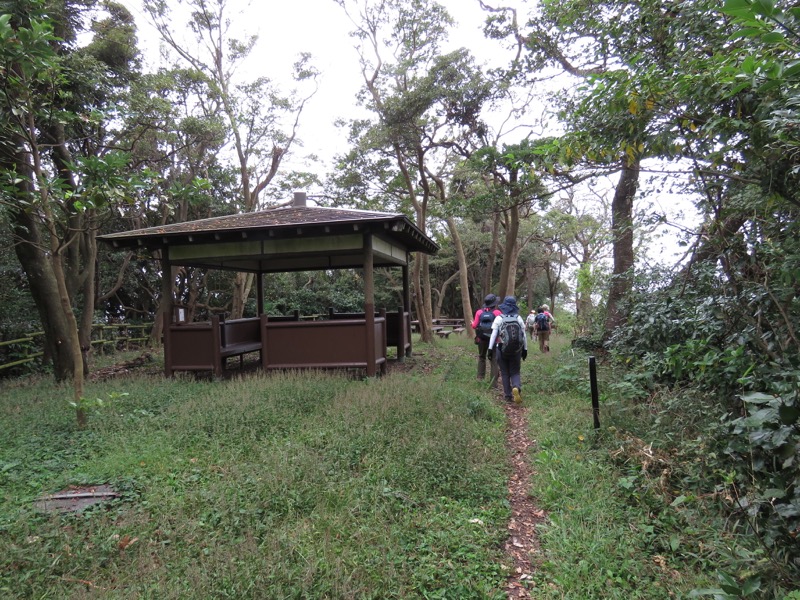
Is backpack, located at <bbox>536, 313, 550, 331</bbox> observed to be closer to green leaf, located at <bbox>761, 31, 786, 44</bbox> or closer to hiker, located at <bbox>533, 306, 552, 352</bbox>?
hiker, located at <bbox>533, 306, 552, 352</bbox>

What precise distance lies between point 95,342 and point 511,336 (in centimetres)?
1316

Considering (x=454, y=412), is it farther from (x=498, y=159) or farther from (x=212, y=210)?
(x=212, y=210)

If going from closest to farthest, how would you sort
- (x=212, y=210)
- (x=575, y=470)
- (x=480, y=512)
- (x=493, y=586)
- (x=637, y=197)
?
(x=493, y=586), (x=480, y=512), (x=575, y=470), (x=637, y=197), (x=212, y=210)

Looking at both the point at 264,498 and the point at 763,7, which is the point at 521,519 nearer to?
the point at 264,498

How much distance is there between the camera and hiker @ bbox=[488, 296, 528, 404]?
672 centimetres

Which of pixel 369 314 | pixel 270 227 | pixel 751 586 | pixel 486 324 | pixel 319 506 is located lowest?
pixel 319 506

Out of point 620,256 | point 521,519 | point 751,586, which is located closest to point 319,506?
point 521,519

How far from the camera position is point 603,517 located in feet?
11.0

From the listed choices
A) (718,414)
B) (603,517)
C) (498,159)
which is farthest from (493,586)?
(498,159)

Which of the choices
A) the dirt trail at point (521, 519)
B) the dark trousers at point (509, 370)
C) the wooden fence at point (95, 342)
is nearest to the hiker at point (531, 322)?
the dark trousers at point (509, 370)

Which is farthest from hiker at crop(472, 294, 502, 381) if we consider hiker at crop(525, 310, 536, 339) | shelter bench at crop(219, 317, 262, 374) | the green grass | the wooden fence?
the wooden fence

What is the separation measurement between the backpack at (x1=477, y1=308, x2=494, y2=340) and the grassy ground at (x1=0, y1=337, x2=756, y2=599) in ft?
6.48

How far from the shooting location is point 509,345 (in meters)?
6.73

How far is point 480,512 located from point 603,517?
919 mm
